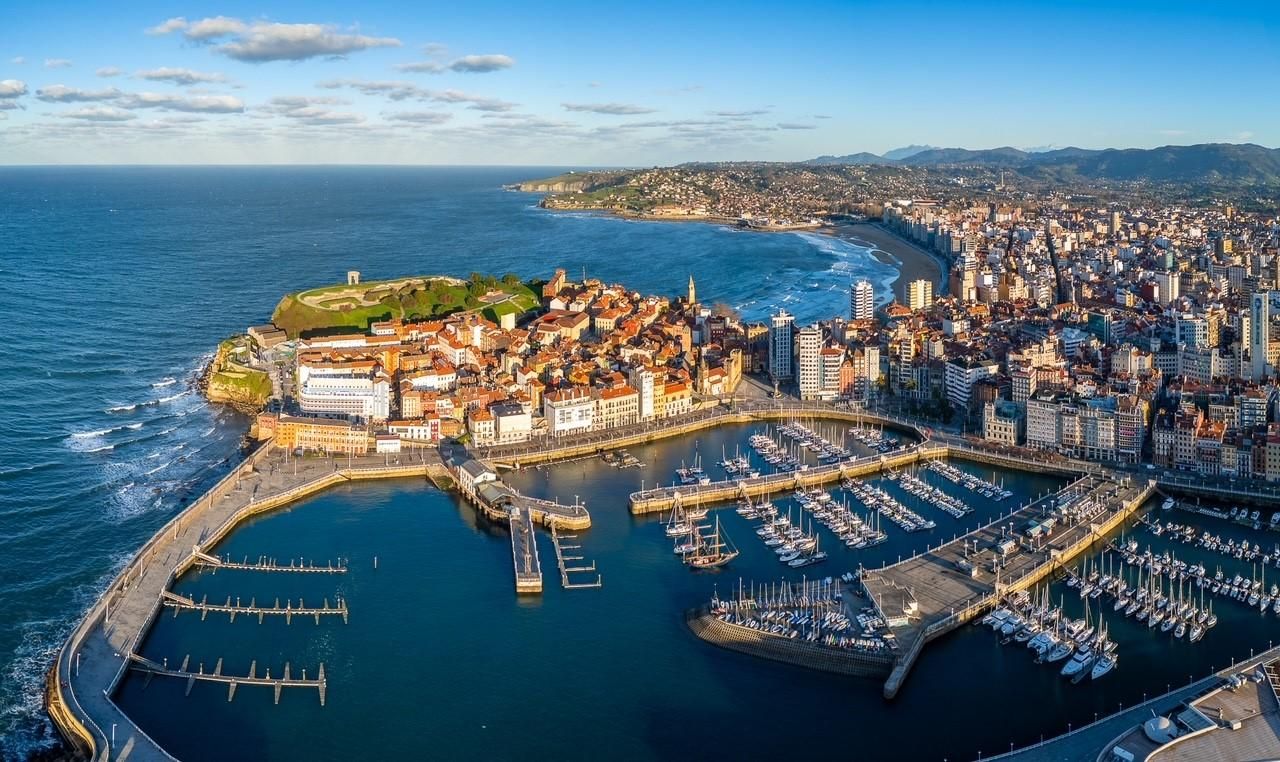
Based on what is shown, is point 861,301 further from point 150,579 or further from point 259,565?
point 150,579

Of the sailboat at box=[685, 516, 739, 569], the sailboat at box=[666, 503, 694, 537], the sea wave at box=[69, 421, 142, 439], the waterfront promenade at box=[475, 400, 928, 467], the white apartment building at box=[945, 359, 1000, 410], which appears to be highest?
the white apartment building at box=[945, 359, 1000, 410]

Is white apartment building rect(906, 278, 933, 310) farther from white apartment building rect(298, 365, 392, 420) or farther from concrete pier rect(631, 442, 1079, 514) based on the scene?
white apartment building rect(298, 365, 392, 420)

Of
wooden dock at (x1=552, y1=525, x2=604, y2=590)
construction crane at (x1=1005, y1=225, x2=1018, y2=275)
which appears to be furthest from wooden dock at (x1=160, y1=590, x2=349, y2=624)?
construction crane at (x1=1005, y1=225, x2=1018, y2=275)

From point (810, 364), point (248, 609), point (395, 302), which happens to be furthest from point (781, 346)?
point (248, 609)

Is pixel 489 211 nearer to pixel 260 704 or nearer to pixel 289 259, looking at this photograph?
pixel 289 259

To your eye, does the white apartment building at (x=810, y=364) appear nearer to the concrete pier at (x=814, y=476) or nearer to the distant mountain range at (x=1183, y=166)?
the concrete pier at (x=814, y=476)
